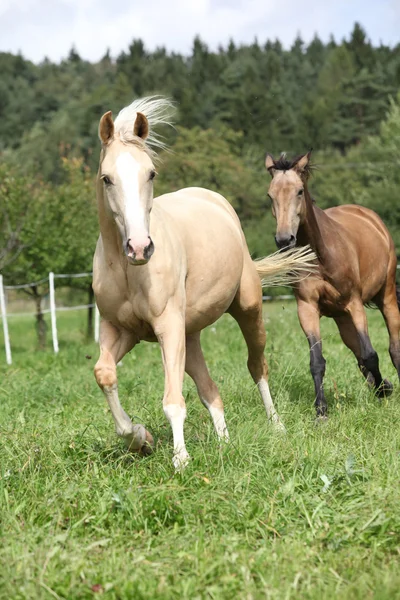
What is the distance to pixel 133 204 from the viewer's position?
4.26 m

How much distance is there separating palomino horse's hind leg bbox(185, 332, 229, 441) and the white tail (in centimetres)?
108

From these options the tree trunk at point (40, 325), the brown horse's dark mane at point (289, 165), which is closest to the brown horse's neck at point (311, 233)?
the brown horse's dark mane at point (289, 165)

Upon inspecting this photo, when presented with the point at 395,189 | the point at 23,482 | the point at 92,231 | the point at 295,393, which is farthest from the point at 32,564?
A: the point at 395,189

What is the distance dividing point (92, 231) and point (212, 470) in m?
18.8

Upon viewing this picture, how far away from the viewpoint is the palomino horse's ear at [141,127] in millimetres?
4605

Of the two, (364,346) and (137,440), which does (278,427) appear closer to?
(137,440)

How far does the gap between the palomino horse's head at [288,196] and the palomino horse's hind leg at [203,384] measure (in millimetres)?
1531

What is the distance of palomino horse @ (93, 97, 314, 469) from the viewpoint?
173 inches

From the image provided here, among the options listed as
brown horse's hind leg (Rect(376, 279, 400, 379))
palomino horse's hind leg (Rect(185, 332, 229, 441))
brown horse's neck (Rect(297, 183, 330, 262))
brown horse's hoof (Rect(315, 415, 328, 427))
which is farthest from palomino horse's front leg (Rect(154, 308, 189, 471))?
brown horse's hind leg (Rect(376, 279, 400, 379))

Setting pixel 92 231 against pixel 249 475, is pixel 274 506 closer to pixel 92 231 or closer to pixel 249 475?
pixel 249 475

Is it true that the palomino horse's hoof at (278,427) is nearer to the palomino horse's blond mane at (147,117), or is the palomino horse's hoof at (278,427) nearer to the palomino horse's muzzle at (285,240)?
the palomino horse's muzzle at (285,240)

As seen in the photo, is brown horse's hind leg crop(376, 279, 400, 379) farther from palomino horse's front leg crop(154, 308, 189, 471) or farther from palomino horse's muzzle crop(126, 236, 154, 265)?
palomino horse's muzzle crop(126, 236, 154, 265)

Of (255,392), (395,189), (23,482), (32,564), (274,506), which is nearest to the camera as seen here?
(32,564)

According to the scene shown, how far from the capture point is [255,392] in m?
7.07
